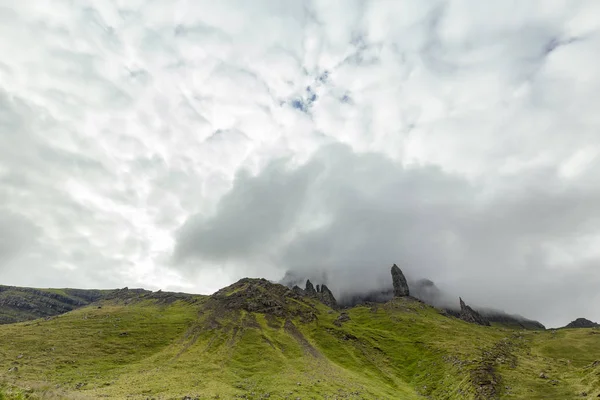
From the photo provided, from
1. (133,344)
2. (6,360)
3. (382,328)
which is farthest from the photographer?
(382,328)

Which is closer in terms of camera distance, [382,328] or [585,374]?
[585,374]

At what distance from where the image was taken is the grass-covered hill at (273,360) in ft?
216

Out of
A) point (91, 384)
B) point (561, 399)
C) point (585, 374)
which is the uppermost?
point (585, 374)

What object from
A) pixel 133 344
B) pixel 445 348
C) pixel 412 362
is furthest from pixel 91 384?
pixel 445 348

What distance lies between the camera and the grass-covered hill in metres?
65.8

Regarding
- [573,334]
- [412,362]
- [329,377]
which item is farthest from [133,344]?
[573,334]

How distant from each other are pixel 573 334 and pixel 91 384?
195 metres

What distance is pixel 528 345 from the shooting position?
13512cm

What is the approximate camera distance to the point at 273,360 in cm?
10319

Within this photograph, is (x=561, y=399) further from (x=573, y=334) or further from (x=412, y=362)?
(x=573, y=334)

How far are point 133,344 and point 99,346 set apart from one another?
11329 mm

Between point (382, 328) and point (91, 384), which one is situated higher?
point (382, 328)

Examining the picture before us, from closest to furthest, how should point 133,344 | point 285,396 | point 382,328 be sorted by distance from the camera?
point 285,396
point 133,344
point 382,328

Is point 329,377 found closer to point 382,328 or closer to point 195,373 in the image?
point 195,373
